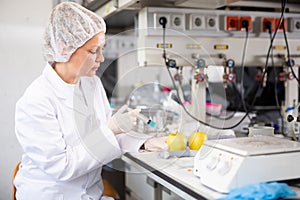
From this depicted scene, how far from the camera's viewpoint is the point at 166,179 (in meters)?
1.33

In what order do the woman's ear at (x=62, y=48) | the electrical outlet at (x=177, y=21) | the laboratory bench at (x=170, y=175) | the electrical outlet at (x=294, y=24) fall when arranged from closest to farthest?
the laboratory bench at (x=170, y=175) → the woman's ear at (x=62, y=48) → the electrical outlet at (x=177, y=21) → the electrical outlet at (x=294, y=24)

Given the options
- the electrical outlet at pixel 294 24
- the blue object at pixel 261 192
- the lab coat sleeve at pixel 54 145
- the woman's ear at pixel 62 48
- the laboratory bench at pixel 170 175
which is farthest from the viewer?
the electrical outlet at pixel 294 24

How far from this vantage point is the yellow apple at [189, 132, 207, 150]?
162 centimetres

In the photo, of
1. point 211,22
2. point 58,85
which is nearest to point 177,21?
point 211,22

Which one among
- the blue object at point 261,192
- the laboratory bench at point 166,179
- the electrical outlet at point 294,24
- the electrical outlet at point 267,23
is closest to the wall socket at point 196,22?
the electrical outlet at point 267,23

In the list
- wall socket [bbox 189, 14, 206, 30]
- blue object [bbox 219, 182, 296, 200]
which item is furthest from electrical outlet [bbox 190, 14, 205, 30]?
blue object [bbox 219, 182, 296, 200]

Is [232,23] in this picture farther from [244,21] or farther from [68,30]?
[68,30]

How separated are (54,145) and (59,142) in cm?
3

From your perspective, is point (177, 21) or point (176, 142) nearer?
point (176, 142)

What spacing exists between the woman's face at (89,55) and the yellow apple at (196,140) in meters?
0.53

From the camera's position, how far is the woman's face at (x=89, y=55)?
5.06ft

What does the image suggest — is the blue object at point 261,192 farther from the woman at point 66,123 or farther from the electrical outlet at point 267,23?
the electrical outlet at point 267,23

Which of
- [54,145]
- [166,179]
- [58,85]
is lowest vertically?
[166,179]

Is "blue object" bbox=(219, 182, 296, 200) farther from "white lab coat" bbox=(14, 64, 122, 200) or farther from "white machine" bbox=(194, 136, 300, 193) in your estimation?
"white lab coat" bbox=(14, 64, 122, 200)
